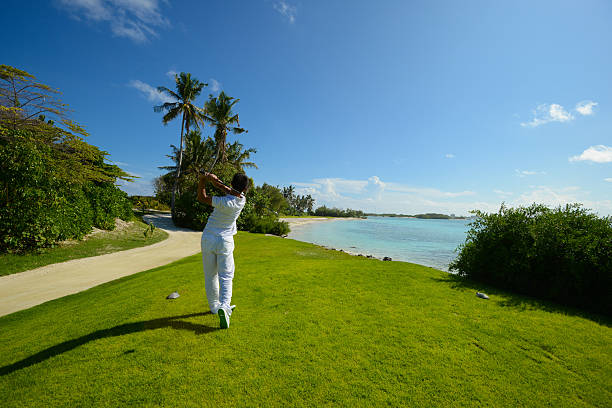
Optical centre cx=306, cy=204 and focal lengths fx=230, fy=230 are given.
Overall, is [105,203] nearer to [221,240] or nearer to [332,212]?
[221,240]

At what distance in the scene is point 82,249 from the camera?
12102 mm

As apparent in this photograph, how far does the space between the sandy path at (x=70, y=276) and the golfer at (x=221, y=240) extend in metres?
6.17

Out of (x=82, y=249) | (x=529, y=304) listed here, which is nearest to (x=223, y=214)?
(x=529, y=304)

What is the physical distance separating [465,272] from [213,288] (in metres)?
8.31

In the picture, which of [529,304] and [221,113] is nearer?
[529,304]

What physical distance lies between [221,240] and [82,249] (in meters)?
13.5

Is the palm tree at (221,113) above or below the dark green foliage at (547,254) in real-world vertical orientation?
above

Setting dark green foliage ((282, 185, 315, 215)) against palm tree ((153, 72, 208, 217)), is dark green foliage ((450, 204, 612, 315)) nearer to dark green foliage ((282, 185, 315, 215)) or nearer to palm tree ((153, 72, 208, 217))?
palm tree ((153, 72, 208, 217))

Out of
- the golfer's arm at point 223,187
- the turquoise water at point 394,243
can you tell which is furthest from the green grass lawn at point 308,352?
the turquoise water at point 394,243

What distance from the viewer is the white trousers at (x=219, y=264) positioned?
3.71 metres

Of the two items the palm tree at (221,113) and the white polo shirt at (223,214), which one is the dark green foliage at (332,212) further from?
the white polo shirt at (223,214)

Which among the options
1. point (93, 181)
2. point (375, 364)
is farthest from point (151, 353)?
point (93, 181)

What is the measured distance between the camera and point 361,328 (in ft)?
12.9

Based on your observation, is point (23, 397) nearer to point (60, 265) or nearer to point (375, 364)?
point (375, 364)
